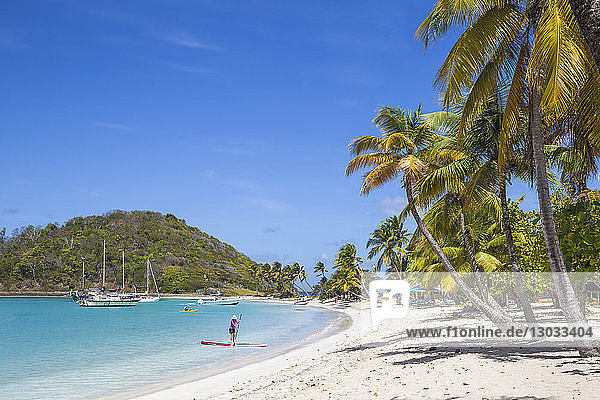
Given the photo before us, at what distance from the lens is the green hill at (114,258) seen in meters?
130

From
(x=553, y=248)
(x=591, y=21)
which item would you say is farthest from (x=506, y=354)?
(x=591, y=21)

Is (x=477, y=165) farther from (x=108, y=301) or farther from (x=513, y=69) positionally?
(x=108, y=301)

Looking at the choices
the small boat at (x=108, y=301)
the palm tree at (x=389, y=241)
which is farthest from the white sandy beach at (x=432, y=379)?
the small boat at (x=108, y=301)

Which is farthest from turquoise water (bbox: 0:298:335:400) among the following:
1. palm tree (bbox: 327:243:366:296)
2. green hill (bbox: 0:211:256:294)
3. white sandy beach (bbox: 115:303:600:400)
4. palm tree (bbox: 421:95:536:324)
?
green hill (bbox: 0:211:256:294)

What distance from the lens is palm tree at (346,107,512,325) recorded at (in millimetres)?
13828

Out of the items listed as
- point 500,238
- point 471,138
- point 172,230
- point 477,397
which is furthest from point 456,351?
point 172,230

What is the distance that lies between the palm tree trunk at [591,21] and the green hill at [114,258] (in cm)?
12742

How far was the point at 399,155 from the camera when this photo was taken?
1444 cm

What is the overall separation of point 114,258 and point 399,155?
134414 mm

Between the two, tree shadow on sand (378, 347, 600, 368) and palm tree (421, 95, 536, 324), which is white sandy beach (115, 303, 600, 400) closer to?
tree shadow on sand (378, 347, 600, 368)

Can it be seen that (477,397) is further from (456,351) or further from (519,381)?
(456,351)

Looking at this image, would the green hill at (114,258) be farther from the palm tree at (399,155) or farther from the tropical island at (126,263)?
the palm tree at (399,155)

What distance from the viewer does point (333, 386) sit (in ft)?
32.2

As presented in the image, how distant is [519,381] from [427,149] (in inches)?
342
